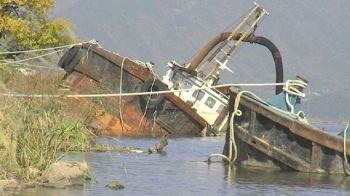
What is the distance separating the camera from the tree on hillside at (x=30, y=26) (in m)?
37.4

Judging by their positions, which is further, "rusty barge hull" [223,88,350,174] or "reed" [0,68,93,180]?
"rusty barge hull" [223,88,350,174]

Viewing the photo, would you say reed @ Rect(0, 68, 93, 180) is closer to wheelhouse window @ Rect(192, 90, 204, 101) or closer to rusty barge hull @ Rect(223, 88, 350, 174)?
rusty barge hull @ Rect(223, 88, 350, 174)

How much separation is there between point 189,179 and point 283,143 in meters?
2.57

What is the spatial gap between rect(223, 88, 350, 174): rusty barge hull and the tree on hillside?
17701 mm

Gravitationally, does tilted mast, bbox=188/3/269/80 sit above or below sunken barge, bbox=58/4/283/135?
above

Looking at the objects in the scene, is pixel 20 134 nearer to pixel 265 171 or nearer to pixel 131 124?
pixel 265 171

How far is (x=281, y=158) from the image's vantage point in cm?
2066

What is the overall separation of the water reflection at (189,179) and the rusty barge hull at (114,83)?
9870 mm

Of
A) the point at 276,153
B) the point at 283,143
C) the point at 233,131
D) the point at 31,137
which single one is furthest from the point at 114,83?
the point at 31,137

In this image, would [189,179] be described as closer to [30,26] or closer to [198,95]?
[198,95]

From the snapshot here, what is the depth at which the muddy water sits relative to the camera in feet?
55.7

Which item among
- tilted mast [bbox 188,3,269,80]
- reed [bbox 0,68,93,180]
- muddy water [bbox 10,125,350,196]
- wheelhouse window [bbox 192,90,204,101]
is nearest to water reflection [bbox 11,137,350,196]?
muddy water [bbox 10,125,350,196]

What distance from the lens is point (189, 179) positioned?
19.0 meters

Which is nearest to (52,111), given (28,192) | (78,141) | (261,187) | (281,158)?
(78,141)
